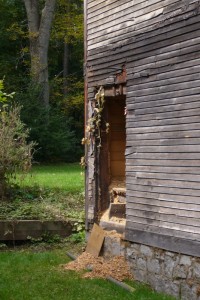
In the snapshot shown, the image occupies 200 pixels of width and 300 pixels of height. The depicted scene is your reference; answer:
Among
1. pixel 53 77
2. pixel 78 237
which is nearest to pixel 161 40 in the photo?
pixel 78 237

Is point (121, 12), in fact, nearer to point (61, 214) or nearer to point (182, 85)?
point (182, 85)

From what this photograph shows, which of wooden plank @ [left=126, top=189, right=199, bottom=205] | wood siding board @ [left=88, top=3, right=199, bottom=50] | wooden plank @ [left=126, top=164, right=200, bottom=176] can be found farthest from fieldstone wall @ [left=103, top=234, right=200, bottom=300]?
wood siding board @ [left=88, top=3, right=199, bottom=50]

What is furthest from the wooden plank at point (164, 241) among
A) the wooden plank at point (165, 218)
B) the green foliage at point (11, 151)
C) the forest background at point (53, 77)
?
the forest background at point (53, 77)

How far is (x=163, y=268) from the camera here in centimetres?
775

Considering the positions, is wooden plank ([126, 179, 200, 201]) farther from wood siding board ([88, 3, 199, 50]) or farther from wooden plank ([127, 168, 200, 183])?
wood siding board ([88, 3, 199, 50])

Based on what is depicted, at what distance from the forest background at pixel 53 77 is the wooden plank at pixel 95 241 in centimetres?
1633

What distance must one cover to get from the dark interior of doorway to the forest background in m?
15.8

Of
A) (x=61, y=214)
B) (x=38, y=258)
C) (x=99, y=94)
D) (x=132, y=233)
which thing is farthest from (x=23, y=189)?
(x=132, y=233)

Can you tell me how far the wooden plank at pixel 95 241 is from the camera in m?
9.37

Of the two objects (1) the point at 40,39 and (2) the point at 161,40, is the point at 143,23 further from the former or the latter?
(1) the point at 40,39

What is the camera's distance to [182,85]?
24.4 feet

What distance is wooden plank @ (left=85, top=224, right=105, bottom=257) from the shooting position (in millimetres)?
9367

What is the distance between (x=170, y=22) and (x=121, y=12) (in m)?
1.48

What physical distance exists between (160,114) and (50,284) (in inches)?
119
